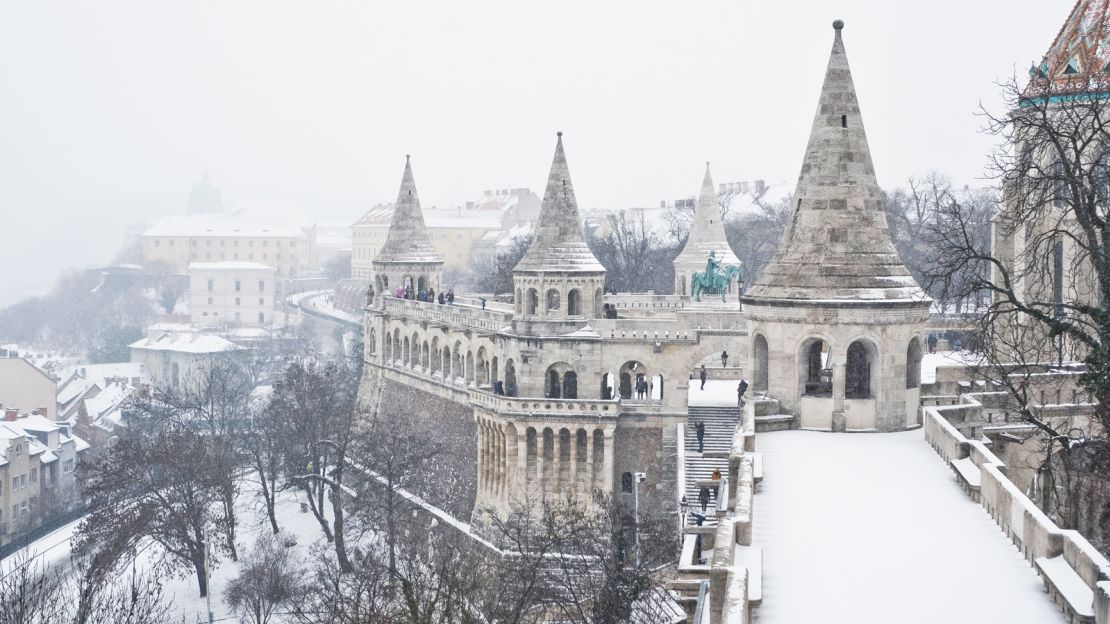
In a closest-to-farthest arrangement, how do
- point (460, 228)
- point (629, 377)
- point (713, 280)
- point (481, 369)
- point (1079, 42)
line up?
point (1079, 42) < point (629, 377) < point (481, 369) < point (713, 280) < point (460, 228)

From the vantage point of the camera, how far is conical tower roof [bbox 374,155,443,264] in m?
50.2

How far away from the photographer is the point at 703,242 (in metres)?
54.1

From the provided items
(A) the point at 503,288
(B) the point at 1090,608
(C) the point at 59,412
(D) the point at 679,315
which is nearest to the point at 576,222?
(D) the point at 679,315

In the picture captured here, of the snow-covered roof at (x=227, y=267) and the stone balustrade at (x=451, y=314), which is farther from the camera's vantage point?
the snow-covered roof at (x=227, y=267)

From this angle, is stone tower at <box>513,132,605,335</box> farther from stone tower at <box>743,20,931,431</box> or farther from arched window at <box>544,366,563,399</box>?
stone tower at <box>743,20,931,431</box>

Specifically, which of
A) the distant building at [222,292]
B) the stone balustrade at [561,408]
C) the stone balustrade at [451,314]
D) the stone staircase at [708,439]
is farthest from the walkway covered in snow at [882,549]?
the distant building at [222,292]

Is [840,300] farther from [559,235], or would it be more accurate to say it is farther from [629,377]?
[629,377]

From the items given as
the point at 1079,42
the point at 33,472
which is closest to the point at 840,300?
the point at 1079,42

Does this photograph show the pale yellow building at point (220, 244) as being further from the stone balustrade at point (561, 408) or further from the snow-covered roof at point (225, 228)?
the stone balustrade at point (561, 408)

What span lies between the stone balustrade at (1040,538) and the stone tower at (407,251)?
118 feet

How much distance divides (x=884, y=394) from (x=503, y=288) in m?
44.9

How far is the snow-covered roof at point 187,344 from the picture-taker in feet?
318

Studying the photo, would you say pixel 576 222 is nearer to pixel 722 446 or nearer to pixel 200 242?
pixel 722 446

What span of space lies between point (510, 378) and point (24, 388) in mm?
45579
